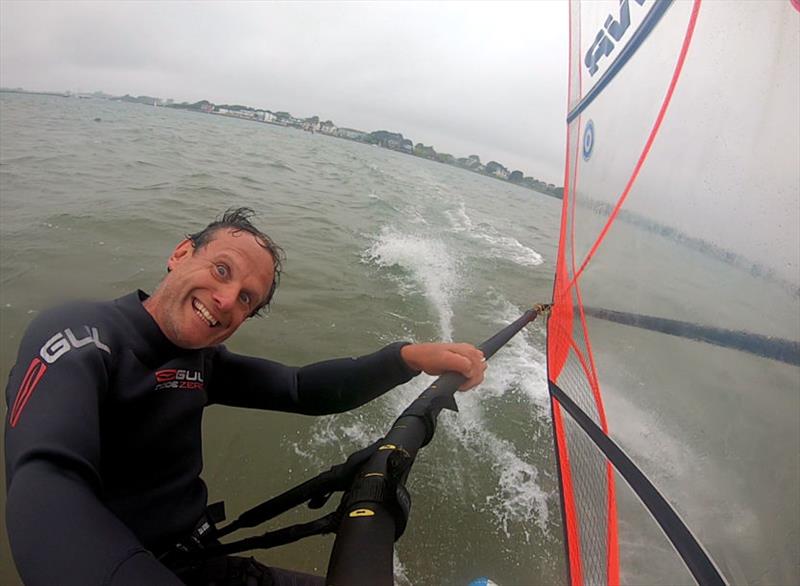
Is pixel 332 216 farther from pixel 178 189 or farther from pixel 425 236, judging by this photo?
pixel 178 189

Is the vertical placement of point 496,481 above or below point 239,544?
below

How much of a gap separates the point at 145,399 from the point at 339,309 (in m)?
4.17

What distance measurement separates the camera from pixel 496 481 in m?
3.21

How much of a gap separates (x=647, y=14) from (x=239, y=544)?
228 centimetres

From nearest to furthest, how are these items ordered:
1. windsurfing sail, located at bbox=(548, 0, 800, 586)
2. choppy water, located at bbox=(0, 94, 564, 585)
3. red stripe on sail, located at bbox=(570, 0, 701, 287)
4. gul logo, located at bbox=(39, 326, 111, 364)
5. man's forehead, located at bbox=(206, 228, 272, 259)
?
windsurfing sail, located at bbox=(548, 0, 800, 586) < gul logo, located at bbox=(39, 326, 111, 364) < red stripe on sail, located at bbox=(570, 0, 701, 287) < man's forehead, located at bbox=(206, 228, 272, 259) < choppy water, located at bbox=(0, 94, 564, 585)

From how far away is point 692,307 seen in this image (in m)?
1.19

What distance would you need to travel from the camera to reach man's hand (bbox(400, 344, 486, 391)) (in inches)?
54.4

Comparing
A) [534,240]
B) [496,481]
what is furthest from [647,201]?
[534,240]

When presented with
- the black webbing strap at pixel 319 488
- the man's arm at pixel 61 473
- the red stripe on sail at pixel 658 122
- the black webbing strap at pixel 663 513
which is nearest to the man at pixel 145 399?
the man's arm at pixel 61 473

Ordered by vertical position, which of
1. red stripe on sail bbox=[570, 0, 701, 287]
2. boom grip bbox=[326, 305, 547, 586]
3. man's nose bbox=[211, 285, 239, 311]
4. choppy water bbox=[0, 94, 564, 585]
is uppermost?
red stripe on sail bbox=[570, 0, 701, 287]

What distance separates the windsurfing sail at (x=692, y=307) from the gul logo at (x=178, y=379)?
1.44m

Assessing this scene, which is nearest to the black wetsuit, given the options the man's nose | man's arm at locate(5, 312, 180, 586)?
man's arm at locate(5, 312, 180, 586)

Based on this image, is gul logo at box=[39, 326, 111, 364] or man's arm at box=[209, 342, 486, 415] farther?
man's arm at box=[209, 342, 486, 415]

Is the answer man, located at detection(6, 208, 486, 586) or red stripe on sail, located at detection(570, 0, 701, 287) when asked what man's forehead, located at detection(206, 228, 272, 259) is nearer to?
man, located at detection(6, 208, 486, 586)
